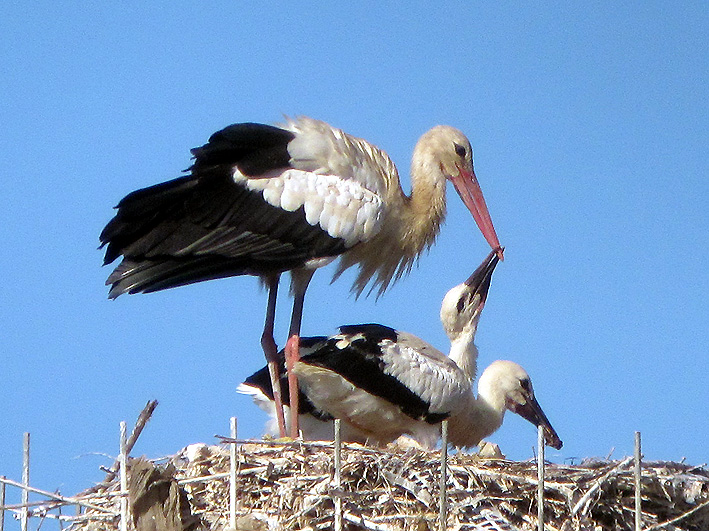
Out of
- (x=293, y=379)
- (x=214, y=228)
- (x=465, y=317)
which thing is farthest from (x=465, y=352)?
(x=214, y=228)

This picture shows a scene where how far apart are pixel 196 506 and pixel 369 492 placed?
98cm

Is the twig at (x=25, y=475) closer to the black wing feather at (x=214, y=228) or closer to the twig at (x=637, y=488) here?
the black wing feather at (x=214, y=228)

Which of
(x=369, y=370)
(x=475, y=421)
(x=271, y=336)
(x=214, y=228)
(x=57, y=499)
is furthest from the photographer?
(x=475, y=421)

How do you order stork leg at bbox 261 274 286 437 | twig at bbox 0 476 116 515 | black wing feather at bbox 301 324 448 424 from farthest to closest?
stork leg at bbox 261 274 286 437
black wing feather at bbox 301 324 448 424
twig at bbox 0 476 116 515

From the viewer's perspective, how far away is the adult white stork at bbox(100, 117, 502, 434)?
340 inches

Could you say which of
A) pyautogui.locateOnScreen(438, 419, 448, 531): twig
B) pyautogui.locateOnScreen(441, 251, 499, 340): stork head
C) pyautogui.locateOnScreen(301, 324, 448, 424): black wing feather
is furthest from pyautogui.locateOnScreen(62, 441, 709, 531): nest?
pyautogui.locateOnScreen(441, 251, 499, 340): stork head

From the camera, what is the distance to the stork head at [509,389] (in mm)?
9625

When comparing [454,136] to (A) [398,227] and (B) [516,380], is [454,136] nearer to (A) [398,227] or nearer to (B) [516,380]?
(A) [398,227]

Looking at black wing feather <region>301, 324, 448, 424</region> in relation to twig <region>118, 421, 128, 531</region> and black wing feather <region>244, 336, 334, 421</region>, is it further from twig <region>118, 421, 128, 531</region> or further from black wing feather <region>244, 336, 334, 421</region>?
twig <region>118, 421, 128, 531</region>

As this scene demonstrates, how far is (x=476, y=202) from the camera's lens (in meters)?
Result: 9.88

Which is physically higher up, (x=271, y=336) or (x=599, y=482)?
(x=271, y=336)

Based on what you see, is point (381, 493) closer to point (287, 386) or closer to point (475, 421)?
point (287, 386)

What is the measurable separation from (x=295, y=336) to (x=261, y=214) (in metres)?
0.78

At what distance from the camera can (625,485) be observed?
771cm
